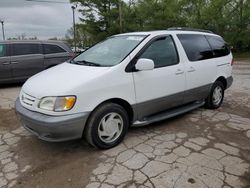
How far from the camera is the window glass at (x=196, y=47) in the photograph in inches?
180

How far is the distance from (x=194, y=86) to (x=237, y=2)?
20608 mm

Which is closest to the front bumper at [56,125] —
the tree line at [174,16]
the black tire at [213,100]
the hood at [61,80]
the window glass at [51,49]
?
the hood at [61,80]

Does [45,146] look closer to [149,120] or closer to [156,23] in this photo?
[149,120]

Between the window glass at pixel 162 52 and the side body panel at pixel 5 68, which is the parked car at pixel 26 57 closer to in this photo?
the side body panel at pixel 5 68

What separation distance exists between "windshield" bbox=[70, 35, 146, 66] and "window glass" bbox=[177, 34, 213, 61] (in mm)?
967

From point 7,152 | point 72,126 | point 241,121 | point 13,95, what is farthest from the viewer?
point 13,95

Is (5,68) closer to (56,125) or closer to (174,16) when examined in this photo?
(56,125)

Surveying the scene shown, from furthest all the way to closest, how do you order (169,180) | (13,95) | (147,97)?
(13,95) < (147,97) < (169,180)

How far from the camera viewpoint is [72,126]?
3.14 m

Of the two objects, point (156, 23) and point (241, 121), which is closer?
point (241, 121)

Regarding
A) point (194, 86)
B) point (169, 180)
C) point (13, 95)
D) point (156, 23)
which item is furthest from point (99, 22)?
point (169, 180)

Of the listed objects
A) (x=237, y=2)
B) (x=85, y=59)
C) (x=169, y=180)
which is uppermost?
(x=237, y=2)

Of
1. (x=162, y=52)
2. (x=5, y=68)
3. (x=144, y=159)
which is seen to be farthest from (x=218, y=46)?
(x=5, y=68)

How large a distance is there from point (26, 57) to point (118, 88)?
231 inches
